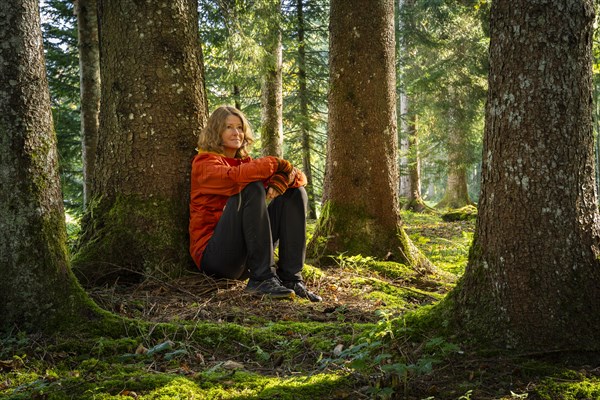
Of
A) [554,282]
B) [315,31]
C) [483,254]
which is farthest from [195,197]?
[315,31]

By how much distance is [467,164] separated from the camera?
16.5 metres

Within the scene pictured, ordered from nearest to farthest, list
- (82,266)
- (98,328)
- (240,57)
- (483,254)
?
(483,254) → (98,328) → (82,266) → (240,57)

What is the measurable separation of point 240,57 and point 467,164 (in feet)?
34.3

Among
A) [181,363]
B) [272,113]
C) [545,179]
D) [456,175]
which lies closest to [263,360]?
[181,363]

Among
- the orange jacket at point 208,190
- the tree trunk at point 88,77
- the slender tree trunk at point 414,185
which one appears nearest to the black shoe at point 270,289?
the orange jacket at point 208,190

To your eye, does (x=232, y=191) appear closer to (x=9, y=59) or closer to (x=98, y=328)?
(x=98, y=328)

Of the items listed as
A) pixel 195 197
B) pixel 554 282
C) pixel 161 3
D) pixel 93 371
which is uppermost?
pixel 161 3

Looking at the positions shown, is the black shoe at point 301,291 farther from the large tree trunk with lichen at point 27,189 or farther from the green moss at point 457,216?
the green moss at point 457,216

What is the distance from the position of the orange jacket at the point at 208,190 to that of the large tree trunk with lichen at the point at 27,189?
1670 millimetres

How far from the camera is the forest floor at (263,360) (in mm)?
2619

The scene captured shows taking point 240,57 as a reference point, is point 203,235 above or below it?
below

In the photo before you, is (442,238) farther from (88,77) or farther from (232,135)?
(88,77)

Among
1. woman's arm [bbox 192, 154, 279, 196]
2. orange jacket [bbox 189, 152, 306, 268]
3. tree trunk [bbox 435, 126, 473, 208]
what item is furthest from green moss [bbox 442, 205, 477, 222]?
woman's arm [bbox 192, 154, 279, 196]

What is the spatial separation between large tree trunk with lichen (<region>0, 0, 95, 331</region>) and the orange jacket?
1670 mm
